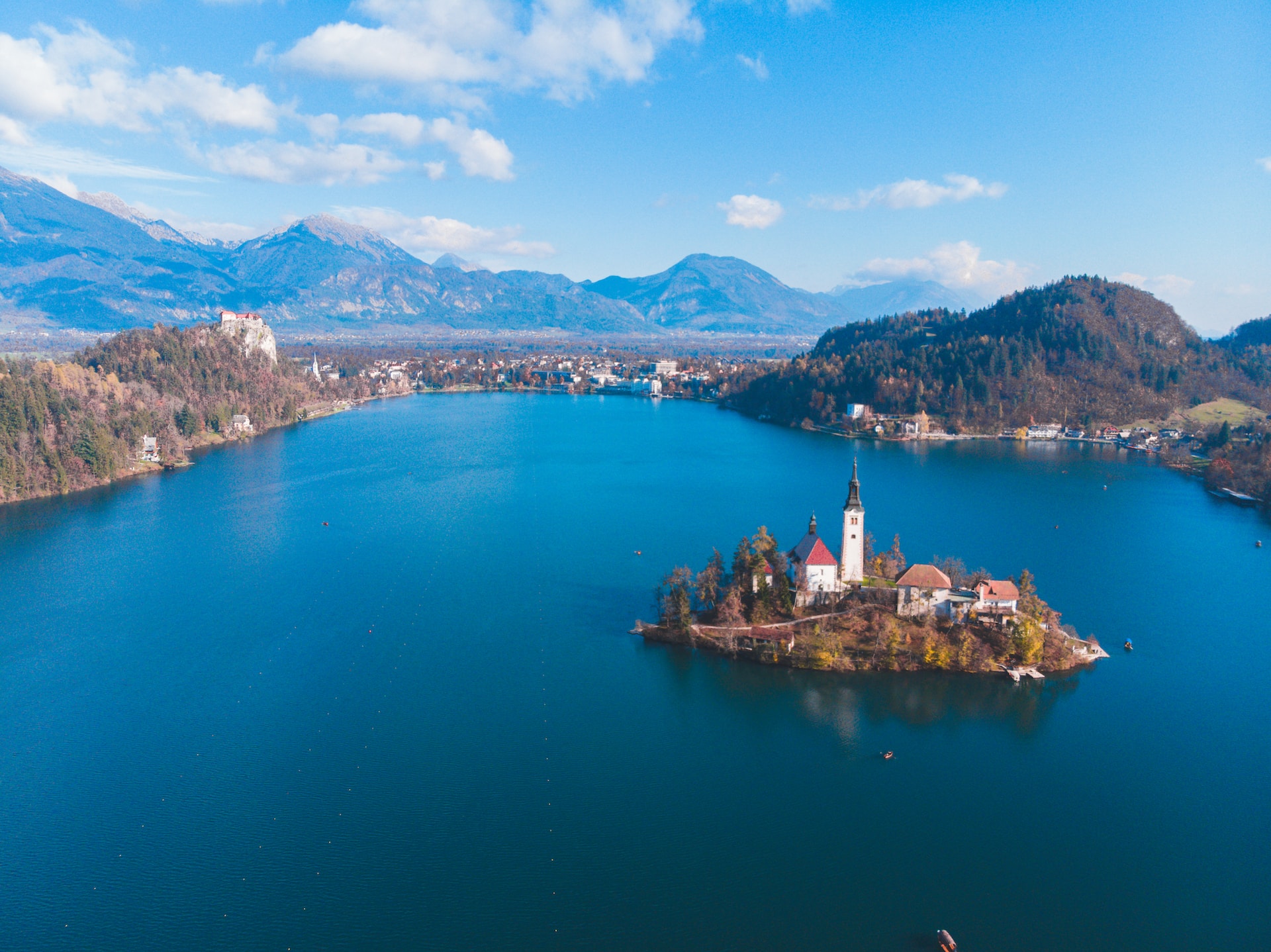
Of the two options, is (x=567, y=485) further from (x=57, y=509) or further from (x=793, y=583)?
(x=57, y=509)

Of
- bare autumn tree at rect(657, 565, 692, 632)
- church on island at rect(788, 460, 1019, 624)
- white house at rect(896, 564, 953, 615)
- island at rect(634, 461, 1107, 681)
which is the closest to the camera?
island at rect(634, 461, 1107, 681)

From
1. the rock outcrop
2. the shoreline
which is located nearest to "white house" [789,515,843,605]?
the shoreline

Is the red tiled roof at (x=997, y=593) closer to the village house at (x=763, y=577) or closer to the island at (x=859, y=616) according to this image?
the island at (x=859, y=616)

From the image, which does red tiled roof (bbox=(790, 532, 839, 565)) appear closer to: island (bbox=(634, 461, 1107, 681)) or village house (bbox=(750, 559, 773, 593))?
island (bbox=(634, 461, 1107, 681))

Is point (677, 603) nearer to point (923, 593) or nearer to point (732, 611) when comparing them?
point (732, 611)

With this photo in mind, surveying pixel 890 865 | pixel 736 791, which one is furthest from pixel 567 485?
pixel 890 865

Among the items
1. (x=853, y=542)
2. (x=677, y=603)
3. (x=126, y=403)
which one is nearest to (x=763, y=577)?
(x=677, y=603)

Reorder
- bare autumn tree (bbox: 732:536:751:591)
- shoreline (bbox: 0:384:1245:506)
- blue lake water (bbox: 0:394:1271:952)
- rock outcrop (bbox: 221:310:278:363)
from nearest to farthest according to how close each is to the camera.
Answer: blue lake water (bbox: 0:394:1271:952)
bare autumn tree (bbox: 732:536:751:591)
shoreline (bbox: 0:384:1245:506)
rock outcrop (bbox: 221:310:278:363)
